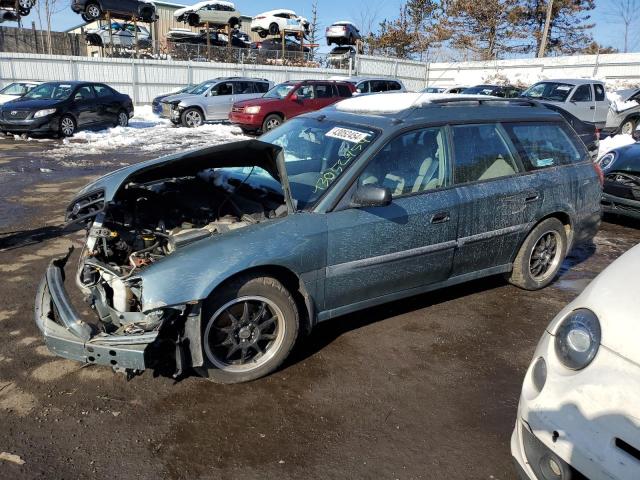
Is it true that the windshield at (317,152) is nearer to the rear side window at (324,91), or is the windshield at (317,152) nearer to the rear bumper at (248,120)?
the rear bumper at (248,120)

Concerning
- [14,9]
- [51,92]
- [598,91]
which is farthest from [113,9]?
[598,91]

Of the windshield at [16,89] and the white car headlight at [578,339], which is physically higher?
the windshield at [16,89]

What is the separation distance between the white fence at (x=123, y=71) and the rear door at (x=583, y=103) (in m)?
15.4

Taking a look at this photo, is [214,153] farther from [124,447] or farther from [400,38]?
[400,38]

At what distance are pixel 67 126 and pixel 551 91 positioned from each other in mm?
14899

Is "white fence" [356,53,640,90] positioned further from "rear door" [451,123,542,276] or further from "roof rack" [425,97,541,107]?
"rear door" [451,123,542,276]

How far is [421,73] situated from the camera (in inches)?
1214

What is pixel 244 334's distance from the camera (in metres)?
3.16

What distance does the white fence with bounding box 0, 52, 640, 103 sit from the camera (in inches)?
832

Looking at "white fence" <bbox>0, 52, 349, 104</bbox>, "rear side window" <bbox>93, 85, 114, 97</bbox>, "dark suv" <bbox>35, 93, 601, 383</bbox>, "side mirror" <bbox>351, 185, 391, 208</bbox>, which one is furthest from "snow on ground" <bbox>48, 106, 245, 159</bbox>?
"side mirror" <bbox>351, 185, 391, 208</bbox>

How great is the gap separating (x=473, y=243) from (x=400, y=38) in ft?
125

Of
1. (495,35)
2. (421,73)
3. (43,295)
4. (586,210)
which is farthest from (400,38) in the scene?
(43,295)

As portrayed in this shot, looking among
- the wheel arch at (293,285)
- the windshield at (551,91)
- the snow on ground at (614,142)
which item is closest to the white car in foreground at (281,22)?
the windshield at (551,91)

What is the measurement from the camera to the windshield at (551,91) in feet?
52.5
